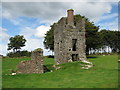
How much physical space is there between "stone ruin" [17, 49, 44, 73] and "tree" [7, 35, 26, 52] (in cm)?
4995

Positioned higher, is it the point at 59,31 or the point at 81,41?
the point at 59,31

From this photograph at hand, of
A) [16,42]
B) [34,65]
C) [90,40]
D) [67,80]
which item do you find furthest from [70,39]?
[16,42]

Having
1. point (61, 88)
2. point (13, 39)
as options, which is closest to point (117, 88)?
point (61, 88)

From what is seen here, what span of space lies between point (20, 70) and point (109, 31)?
75379mm

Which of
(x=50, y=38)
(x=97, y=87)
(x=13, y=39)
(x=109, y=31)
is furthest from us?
(x=109, y=31)

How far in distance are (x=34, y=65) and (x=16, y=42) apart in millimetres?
51638

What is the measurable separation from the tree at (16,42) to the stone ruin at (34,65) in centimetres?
4995

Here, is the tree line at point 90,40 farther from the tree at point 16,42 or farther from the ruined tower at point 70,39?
the ruined tower at point 70,39

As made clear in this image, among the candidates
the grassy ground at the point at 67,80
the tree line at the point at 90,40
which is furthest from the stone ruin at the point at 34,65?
the tree line at the point at 90,40

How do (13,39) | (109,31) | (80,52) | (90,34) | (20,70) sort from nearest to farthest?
(20,70) → (80,52) → (90,34) → (13,39) → (109,31)

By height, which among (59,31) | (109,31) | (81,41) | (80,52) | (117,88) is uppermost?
(109,31)

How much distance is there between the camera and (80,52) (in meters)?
25.5

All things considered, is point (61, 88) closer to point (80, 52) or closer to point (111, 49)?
point (80, 52)

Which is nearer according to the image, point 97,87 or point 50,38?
point 97,87
